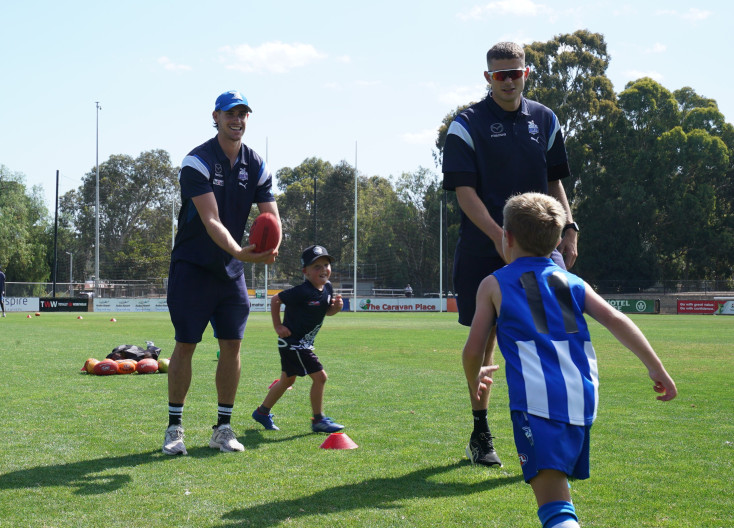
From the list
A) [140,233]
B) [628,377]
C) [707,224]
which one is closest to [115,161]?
[140,233]

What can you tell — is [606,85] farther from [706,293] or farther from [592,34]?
[706,293]

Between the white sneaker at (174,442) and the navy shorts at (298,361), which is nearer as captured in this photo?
the white sneaker at (174,442)

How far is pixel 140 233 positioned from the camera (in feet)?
238

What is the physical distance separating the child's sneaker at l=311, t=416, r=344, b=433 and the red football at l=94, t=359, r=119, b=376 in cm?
474

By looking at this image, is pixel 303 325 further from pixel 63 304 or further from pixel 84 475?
pixel 63 304

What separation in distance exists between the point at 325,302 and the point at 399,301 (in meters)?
40.3

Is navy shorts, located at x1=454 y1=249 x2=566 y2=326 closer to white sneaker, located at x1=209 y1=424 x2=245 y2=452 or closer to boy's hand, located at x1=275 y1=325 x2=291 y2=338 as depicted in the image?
white sneaker, located at x1=209 y1=424 x2=245 y2=452

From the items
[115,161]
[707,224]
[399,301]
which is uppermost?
[115,161]

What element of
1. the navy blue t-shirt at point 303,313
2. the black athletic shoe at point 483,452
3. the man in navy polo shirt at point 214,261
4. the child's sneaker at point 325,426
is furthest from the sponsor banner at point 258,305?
the black athletic shoe at point 483,452

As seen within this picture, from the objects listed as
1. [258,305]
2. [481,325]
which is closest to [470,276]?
[481,325]

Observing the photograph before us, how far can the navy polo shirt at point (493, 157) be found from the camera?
13.8 ft

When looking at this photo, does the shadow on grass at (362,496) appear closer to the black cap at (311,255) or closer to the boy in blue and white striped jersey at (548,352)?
the boy in blue and white striped jersey at (548,352)

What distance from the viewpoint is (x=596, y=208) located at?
5150 centimetres

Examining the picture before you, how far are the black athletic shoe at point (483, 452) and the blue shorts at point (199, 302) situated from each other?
1.69 metres
